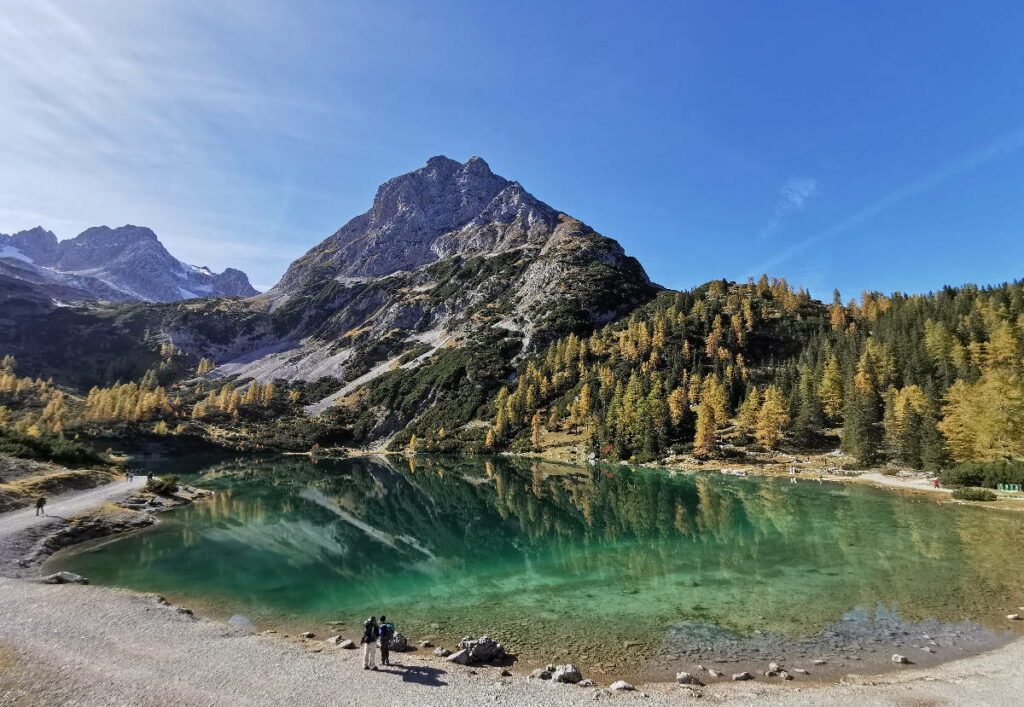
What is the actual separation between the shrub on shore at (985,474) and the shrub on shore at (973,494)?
15.3 feet

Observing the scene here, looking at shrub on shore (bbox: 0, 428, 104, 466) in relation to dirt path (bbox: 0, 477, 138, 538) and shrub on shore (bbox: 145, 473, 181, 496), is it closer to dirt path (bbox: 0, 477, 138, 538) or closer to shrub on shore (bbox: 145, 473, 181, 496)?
dirt path (bbox: 0, 477, 138, 538)

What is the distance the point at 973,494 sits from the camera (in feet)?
164

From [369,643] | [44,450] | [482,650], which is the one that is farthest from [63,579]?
[44,450]

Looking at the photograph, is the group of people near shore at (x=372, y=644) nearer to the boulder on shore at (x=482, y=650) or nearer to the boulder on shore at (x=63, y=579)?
the boulder on shore at (x=482, y=650)

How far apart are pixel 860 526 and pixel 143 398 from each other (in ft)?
630

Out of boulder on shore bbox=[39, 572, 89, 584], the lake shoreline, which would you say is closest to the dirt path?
boulder on shore bbox=[39, 572, 89, 584]

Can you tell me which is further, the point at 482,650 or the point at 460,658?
the point at 482,650

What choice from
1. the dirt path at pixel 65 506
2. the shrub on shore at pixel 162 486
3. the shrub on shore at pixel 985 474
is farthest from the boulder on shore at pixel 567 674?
the shrub on shore at pixel 985 474

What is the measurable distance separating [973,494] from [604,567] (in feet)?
152

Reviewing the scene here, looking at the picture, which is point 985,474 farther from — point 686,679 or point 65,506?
point 65,506

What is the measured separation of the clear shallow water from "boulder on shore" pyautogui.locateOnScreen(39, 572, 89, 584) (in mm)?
1220

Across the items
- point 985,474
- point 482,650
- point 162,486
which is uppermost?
point 985,474

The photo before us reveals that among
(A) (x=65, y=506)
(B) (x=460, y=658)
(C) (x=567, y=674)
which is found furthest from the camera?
(A) (x=65, y=506)

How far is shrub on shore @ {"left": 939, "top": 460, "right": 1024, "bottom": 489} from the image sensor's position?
52.5m
